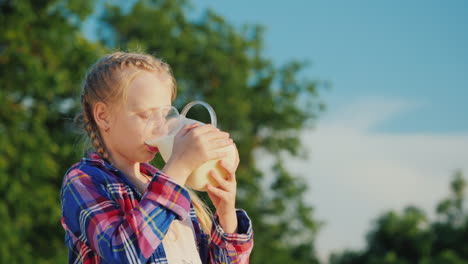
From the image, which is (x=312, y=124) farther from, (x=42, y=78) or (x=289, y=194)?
(x=42, y=78)

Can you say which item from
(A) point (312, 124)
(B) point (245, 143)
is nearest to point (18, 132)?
(B) point (245, 143)

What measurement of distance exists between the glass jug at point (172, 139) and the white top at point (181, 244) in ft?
0.69

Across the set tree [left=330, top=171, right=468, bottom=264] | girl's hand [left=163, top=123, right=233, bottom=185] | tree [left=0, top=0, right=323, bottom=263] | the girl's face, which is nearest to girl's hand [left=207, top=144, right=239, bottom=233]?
girl's hand [left=163, top=123, right=233, bottom=185]

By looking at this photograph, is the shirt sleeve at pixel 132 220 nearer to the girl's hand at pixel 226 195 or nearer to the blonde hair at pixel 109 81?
the girl's hand at pixel 226 195

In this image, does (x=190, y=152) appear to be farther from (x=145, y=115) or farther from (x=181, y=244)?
(x=181, y=244)

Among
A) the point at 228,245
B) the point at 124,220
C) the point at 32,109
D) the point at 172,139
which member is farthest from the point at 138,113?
the point at 32,109

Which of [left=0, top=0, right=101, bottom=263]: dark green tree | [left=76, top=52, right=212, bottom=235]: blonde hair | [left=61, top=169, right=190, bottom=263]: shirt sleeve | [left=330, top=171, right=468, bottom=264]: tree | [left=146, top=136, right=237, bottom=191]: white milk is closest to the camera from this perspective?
[left=61, top=169, right=190, bottom=263]: shirt sleeve

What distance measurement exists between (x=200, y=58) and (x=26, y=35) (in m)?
6.55

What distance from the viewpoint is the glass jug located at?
187 cm

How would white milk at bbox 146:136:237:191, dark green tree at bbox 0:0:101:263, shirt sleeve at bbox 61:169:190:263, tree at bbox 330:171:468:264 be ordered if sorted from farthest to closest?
tree at bbox 330:171:468:264
dark green tree at bbox 0:0:101:263
white milk at bbox 146:136:237:191
shirt sleeve at bbox 61:169:190:263

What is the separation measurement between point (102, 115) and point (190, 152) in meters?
0.46

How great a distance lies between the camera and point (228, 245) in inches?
82.9

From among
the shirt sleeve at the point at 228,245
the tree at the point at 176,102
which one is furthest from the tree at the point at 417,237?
the shirt sleeve at the point at 228,245

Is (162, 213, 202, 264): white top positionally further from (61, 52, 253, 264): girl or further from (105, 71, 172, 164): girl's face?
(105, 71, 172, 164): girl's face
